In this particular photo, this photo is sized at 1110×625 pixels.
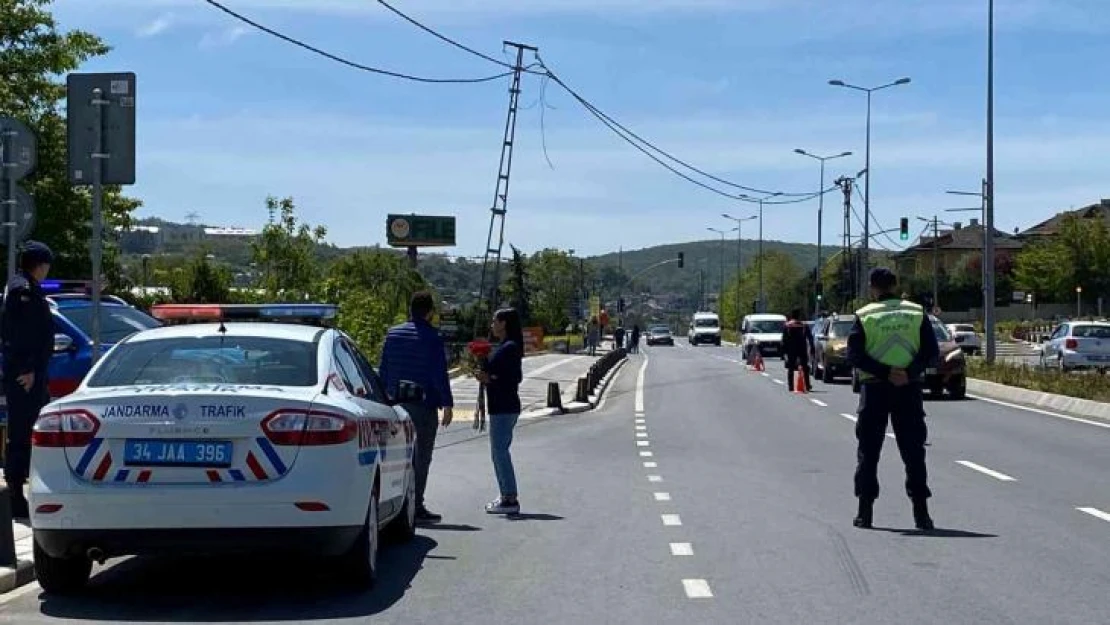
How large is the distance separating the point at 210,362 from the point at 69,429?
1052 mm

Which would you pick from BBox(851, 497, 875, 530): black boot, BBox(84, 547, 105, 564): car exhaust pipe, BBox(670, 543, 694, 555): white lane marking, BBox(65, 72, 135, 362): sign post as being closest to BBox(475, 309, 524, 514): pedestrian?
BBox(670, 543, 694, 555): white lane marking

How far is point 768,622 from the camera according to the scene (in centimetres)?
783

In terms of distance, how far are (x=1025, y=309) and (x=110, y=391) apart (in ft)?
402

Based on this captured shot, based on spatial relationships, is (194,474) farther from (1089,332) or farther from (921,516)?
(1089,332)

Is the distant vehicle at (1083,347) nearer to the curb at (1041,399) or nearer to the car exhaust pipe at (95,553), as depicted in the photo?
the curb at (1041,399)

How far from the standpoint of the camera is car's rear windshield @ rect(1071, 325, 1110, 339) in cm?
4172

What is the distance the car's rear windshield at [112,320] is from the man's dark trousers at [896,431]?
777 cm

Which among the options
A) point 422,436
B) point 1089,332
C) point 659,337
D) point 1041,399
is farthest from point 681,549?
point 659,337

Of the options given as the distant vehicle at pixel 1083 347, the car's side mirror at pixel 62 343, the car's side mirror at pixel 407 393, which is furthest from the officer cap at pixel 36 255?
the distant vehicle at pixel 1083 347

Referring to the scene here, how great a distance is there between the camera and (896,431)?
11.4 metres

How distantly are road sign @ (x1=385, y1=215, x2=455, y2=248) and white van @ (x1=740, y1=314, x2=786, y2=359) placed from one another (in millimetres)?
35859

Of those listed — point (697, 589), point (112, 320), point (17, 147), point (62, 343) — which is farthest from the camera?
point (112, 320)

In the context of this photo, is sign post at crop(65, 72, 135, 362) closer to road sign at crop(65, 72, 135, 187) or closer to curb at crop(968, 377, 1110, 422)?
road sign at crop(65, 72, 135, 187)

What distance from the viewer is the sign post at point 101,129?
40.6 ft
